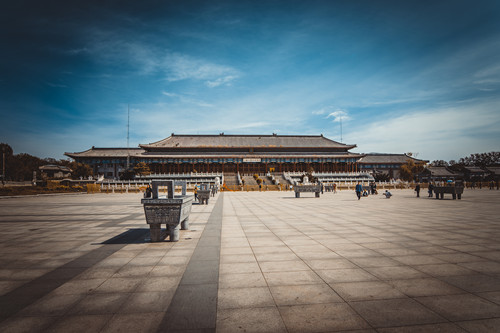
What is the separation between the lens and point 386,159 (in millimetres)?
70688

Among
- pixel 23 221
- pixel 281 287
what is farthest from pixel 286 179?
pixel 281 287

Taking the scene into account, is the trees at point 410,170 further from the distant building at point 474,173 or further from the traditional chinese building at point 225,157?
the distant building at point 474,173

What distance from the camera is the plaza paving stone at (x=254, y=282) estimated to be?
2787mm

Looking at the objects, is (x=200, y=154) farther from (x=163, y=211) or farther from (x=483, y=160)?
(x=483, y=160)

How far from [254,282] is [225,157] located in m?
53.9

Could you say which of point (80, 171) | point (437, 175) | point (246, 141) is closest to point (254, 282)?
point (80, 171)

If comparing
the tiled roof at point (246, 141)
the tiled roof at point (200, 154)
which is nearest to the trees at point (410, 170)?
the tiled roof at point (200, 154)

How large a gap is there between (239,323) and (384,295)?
2.08 meters

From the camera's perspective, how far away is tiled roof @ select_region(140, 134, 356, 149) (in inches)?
2446

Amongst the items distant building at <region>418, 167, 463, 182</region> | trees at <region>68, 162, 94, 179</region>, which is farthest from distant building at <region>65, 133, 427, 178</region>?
distant building at <region>418, 167, 463, 182</region>

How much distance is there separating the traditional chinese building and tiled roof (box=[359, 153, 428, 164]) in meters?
9.95

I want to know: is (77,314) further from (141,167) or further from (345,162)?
(345,162)

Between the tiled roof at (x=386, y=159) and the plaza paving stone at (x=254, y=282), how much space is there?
67.8m

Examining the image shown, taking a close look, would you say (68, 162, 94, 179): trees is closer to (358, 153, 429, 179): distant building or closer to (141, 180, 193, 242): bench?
(141, 180, 193, 242): bench
